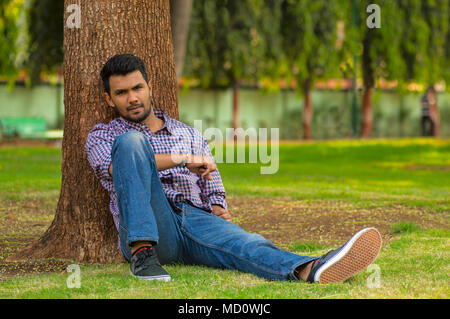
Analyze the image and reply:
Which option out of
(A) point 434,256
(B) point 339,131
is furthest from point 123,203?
(B) point 339,131

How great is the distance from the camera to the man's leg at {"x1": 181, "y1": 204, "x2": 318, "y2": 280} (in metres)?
3.54

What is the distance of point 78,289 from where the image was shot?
11.3 ft

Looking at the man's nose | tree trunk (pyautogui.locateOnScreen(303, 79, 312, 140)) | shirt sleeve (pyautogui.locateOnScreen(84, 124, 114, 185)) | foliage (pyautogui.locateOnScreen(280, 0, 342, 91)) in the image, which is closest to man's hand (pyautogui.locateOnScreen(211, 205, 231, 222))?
shirt sleeve (pyautogui.locateOnScreen(84, 124, 114, 185))

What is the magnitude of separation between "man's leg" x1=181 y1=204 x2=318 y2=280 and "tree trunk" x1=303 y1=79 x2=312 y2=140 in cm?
1886

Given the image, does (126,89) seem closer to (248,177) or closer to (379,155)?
(248,177)

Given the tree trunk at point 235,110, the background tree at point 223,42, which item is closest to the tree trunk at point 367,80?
the background tree at point 223,42

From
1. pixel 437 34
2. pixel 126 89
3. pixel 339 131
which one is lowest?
pixel 339 131

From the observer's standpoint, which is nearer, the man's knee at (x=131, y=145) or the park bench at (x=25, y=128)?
the man's knee at (x=131, y=145)

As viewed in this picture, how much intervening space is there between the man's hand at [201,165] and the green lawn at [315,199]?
1.76ft

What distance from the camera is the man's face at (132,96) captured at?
162 inches
